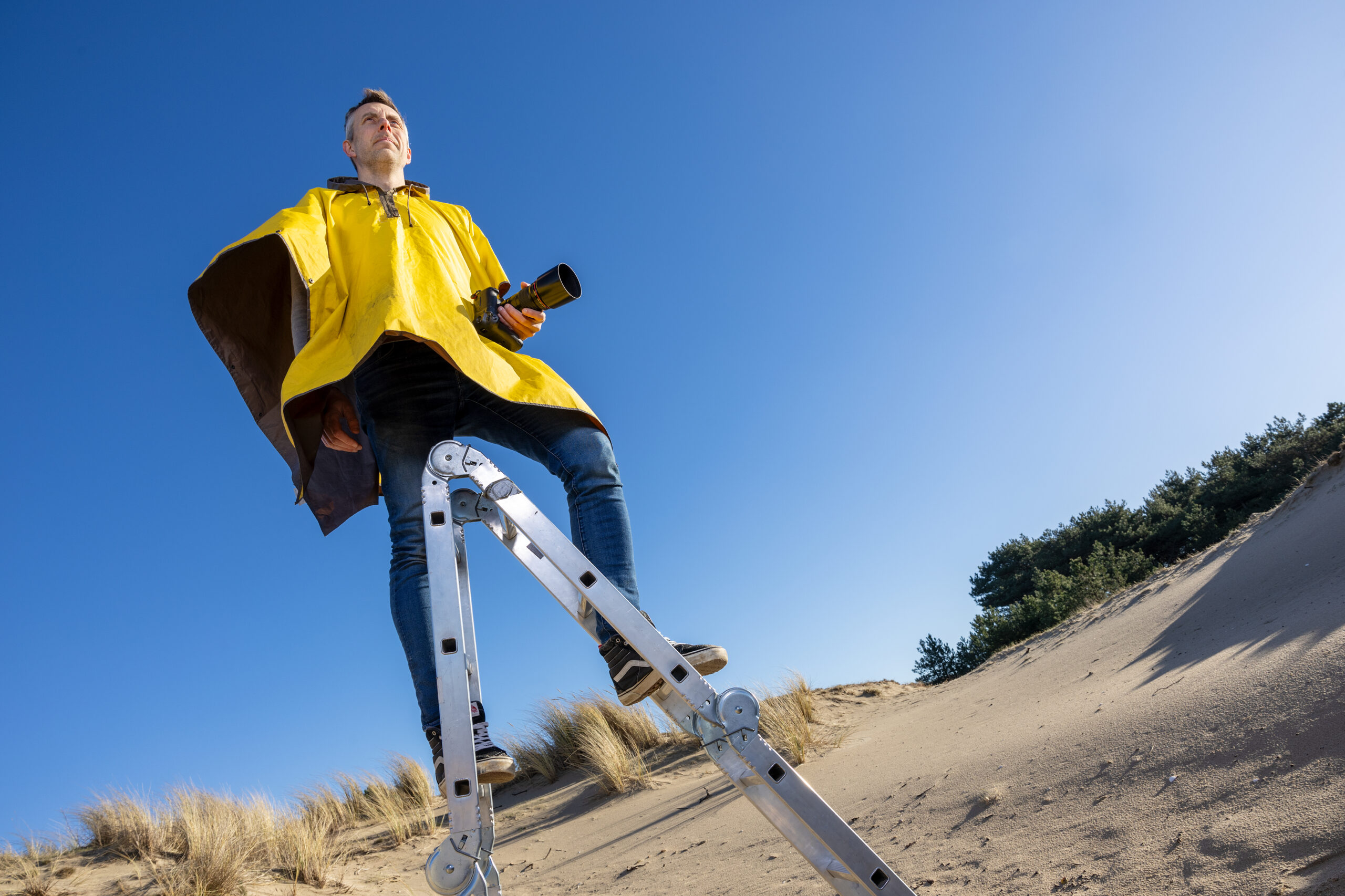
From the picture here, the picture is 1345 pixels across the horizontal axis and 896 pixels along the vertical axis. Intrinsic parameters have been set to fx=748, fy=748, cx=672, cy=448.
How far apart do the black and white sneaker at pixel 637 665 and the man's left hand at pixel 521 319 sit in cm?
110

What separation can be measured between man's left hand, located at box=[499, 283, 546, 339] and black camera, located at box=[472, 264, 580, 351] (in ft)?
0.04

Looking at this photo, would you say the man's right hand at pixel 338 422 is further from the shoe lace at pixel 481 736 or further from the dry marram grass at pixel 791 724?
the dry marram grass at pixel 791 724

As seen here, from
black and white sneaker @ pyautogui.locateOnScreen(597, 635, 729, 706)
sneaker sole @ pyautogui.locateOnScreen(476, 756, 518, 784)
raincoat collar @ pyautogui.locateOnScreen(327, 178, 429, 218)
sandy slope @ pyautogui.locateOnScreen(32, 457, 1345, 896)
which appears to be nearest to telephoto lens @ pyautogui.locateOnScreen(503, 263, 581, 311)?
raincoat collar @ pyautogui.locateOnScreen(327, 178, 429, 218)

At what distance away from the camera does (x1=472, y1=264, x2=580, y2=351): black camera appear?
2.37 m

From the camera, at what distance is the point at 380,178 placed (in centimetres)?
287

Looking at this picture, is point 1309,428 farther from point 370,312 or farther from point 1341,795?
point 370,312

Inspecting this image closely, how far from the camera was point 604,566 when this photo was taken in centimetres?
219

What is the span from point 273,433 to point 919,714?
16.6 feet

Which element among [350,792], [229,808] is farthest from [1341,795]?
[350,792]

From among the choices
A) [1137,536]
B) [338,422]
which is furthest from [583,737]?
[1137,536]

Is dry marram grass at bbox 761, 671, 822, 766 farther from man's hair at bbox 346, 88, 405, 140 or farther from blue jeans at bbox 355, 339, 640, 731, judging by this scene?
man's hair at bbox 346, 88, 405, 140

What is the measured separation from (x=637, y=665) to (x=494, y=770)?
0.42 metres

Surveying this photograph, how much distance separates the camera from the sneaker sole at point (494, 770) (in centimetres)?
177

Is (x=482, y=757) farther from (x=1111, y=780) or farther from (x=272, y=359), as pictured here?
(x=1111, y=780)
